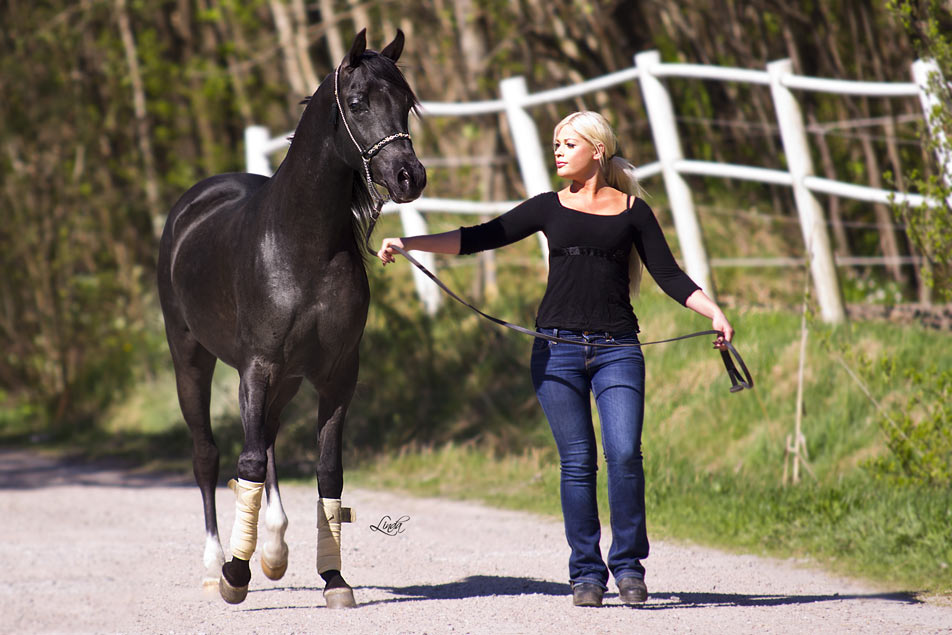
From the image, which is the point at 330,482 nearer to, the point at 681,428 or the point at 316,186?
the point at 316,186

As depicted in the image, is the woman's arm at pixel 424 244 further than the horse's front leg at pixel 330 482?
No

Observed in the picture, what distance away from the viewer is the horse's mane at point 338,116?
190 inches

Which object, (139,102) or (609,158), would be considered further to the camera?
(139,102)

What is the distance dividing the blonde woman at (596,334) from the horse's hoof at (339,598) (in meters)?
0.94

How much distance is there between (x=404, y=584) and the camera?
5996mm

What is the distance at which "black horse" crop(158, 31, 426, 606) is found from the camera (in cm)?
481

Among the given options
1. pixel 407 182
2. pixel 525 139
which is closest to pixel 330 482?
pixel 407 182

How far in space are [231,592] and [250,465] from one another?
0.57m

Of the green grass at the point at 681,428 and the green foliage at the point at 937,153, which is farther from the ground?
the green foliage at the point at 937,153

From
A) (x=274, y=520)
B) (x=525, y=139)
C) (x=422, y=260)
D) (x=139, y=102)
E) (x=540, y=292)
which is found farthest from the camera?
(x=139, y=102)

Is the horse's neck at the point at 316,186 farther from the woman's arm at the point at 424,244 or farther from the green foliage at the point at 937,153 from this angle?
the green foliage at the point at 937,153

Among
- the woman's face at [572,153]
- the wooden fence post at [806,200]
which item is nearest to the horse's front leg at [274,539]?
the woman's face at [572,153]

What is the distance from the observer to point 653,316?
31.4 ft

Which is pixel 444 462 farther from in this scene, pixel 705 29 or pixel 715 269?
pixel 705 29
